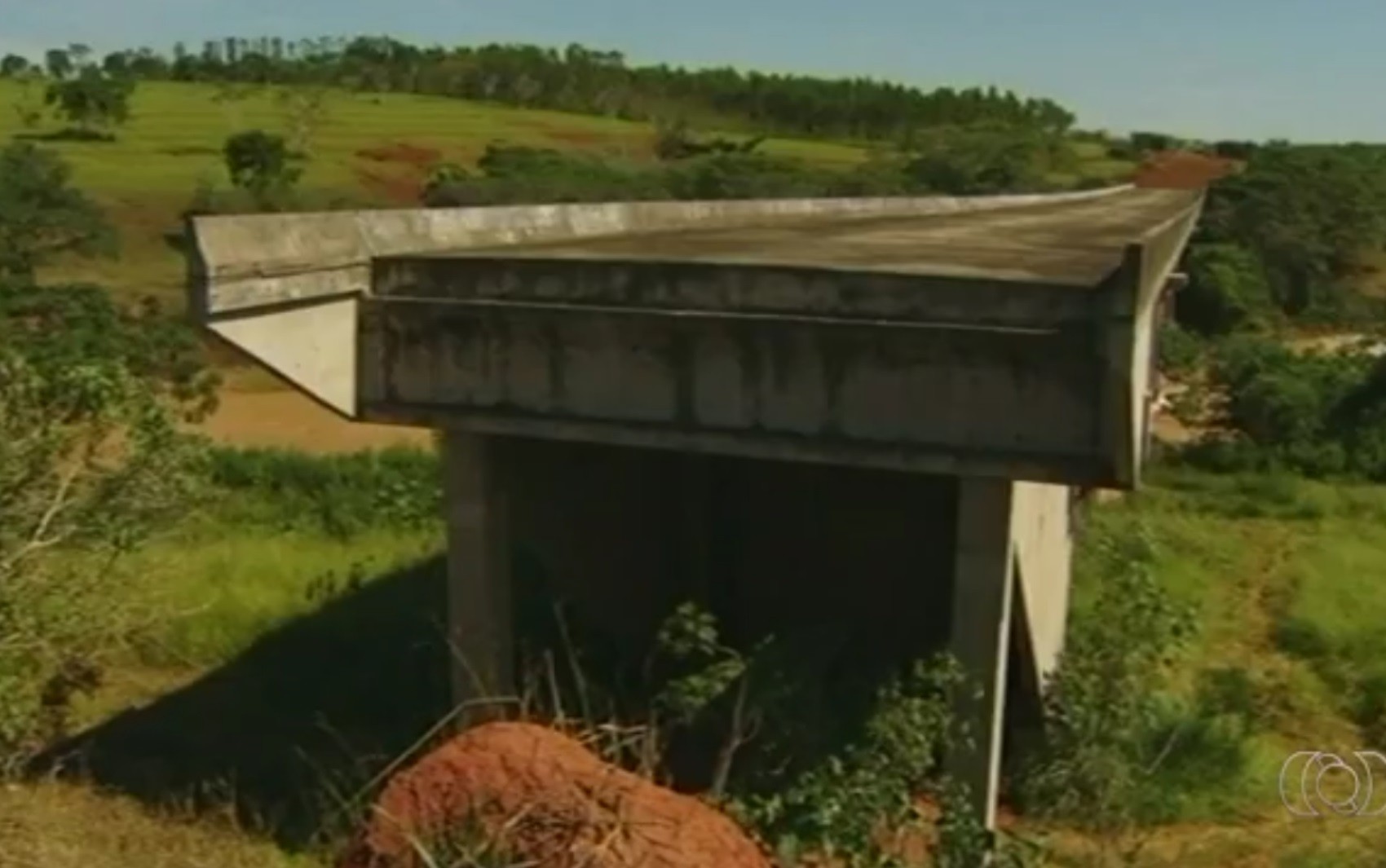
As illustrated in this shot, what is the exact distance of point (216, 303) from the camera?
827cm

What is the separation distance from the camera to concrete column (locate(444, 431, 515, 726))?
9.95 m

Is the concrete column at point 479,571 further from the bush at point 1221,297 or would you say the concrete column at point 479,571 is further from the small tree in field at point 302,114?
the small tree in field at point 302,114

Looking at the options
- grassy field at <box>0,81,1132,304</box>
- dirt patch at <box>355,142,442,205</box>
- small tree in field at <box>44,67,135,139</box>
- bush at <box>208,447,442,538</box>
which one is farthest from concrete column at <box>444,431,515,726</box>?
small tree in field at <box>44,67,135,139</box>

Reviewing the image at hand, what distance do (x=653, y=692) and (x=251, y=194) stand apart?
4149 centimetres

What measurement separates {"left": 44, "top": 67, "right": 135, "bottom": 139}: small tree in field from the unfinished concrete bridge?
60088 millimetres

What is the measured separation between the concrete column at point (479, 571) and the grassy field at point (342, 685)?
0.95 metres

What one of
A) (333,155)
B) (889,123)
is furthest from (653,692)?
(889,123)

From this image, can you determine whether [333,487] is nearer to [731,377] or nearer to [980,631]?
[731,377]

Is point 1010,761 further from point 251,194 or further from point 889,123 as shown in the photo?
point 889,123

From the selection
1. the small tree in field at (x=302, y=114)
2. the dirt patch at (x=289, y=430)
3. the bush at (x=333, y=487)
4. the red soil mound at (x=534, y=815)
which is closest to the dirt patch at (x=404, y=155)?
the small tree in field at (x=302, y=114)

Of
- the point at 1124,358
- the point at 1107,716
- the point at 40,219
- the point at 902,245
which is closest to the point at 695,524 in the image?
the point at 902,245

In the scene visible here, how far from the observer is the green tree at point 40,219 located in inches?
1636


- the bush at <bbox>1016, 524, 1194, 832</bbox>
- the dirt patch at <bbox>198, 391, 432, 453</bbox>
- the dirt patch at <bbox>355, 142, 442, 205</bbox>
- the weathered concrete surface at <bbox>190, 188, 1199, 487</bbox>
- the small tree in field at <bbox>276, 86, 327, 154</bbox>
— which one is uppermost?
the small tree in field at <bbox>276, 86, 327, 154</bbox>

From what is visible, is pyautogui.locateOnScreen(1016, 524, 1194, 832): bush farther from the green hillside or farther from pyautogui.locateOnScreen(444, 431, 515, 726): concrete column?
the green hillside
